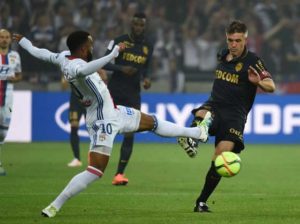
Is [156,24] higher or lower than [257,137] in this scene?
higher

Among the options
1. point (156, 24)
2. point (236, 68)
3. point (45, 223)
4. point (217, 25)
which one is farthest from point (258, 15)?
point (45, 223)

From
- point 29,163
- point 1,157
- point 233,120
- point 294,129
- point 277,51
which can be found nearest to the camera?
point 233,120

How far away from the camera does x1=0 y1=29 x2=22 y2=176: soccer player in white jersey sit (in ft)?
52.2

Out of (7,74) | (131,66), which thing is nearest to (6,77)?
(7,74)

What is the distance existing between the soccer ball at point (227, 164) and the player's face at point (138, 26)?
4681 millimetres

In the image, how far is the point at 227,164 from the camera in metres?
9.93

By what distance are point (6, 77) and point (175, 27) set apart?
29.0 feet

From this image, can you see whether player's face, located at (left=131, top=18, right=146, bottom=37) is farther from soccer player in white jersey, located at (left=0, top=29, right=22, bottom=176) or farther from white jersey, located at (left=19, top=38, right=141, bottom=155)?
white jersey, located at (left=19, top=38, right=141, bottom=155)

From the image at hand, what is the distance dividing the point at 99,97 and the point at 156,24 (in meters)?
14.5

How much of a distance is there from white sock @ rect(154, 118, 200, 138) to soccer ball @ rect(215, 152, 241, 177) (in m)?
0.38

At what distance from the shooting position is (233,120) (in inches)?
411

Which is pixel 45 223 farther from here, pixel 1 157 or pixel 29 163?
pixel 1 157

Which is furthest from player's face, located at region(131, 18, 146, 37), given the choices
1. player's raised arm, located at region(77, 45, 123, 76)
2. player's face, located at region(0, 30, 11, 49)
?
player's raised arm, located at region(77, 45, 123, 76)

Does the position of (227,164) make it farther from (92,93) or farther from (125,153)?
(125,153)
